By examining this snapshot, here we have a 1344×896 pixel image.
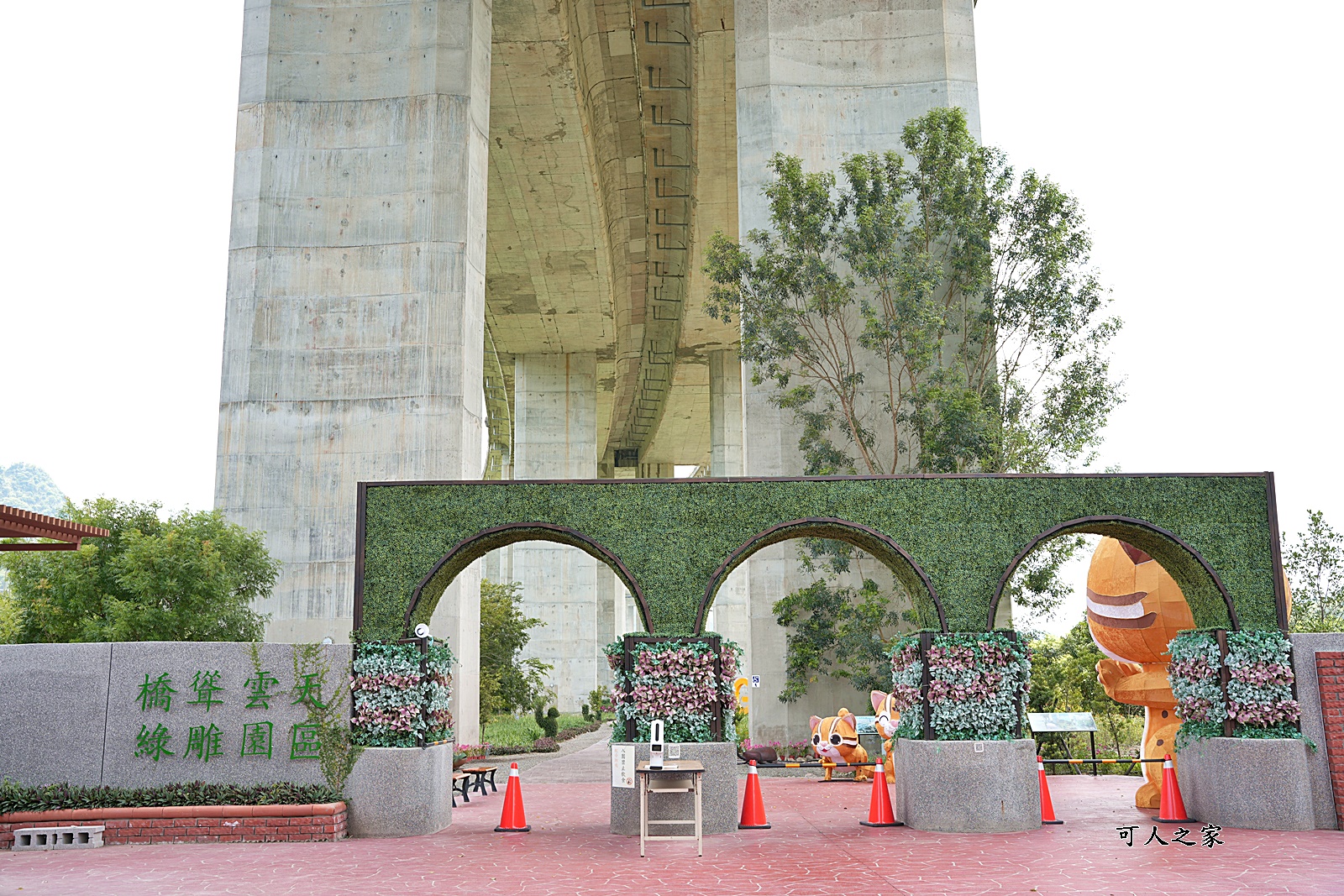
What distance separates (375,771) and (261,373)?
1215 cm

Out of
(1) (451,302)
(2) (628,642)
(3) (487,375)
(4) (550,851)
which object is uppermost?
(3) (487,375)

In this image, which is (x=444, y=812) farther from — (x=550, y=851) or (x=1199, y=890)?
(x=1199, y=890)

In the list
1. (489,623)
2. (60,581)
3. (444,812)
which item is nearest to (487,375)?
(489,623)

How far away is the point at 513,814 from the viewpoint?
40.3 ft

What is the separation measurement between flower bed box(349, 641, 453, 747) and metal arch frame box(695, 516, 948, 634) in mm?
3239

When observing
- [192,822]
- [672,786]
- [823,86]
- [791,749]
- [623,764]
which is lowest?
[791,749]

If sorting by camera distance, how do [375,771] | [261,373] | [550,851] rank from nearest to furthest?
1. [550,851]
2. [375,771]
3. [261,373]

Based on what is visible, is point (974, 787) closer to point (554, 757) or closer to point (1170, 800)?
point (1170, 800)

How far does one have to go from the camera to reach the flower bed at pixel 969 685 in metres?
11.9

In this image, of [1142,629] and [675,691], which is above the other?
[1142,629]

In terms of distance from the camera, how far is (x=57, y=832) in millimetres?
11164

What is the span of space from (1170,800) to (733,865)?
5.54 m

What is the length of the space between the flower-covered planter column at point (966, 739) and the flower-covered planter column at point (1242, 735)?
184 centimetres

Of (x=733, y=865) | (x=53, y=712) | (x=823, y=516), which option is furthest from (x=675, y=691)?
(x=53, y=712)
